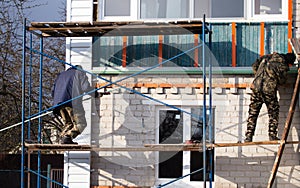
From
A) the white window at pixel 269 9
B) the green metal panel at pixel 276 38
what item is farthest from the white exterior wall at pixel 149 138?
the green metal panel at pixel 276 38

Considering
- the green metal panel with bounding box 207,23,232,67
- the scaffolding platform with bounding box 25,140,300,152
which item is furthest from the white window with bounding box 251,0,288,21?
the scaffolding platform with bounding box 25,140,300,152

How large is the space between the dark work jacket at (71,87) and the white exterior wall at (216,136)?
640 millimetres

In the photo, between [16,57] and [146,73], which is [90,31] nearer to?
[146,73]

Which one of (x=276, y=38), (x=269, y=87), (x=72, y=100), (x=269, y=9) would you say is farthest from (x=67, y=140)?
(x=269, y=9)

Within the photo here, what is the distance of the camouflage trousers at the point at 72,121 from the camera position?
1130 cm

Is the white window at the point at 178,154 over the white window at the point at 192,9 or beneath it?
beneath

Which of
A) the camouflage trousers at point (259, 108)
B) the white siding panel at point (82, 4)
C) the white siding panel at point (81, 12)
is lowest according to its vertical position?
the camouflage trousers at point (259, 108)

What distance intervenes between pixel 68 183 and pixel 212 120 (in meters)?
2.49

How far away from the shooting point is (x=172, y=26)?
10945mm

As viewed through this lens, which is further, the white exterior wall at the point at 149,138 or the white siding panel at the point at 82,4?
the white siding panel at the point at 82,4

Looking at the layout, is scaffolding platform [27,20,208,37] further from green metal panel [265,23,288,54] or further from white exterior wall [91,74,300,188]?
green metal panel [265,23,288,54]

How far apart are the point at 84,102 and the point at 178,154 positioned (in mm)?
1711

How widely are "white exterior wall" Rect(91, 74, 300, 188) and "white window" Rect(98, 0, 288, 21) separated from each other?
40.1 inches

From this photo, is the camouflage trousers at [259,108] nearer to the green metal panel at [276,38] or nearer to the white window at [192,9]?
the green metal panel at [276,38]
